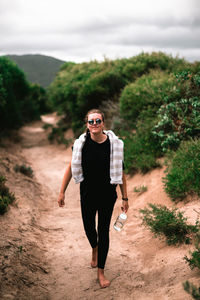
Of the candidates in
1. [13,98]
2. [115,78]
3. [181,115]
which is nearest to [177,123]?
[181,115]

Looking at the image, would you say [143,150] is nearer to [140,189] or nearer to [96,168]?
[140,189]

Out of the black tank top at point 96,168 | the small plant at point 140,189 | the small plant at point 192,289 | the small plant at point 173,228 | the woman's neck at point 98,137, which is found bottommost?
the small plant at point 140,189

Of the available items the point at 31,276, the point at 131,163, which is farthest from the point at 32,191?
the point at 31,276

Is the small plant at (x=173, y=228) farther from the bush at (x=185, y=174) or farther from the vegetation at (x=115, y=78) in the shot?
the vegetation at (x=115, y=78)

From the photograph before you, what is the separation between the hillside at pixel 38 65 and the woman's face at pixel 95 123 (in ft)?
191

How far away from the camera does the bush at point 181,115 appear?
23.6 ft

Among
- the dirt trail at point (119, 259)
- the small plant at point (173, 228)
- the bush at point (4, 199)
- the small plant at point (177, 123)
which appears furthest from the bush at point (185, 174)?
the bush at point (4, 199)

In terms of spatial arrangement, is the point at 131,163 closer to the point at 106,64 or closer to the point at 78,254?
the point at 78,254

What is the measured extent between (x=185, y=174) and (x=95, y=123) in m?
2.97

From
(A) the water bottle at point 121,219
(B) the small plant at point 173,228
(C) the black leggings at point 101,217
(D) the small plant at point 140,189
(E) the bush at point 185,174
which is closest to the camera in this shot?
(C) the black leggings at point 101,217

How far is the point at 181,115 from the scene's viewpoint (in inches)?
297

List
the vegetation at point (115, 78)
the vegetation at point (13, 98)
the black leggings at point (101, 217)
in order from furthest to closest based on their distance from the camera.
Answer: the vegetation at point (13, 98), the vegetation at point (115, 78), the black leggings at point (101, 217)

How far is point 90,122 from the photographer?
3254 mm

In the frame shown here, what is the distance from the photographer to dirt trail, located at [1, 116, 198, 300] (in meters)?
3.33
